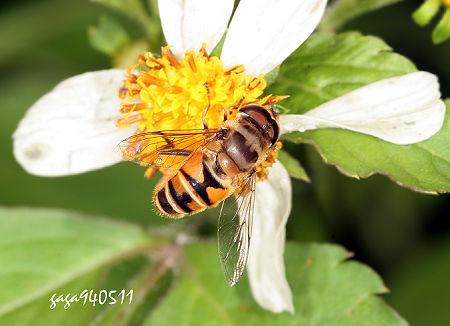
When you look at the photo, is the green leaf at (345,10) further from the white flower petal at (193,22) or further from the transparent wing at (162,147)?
the transparent wing at (162,147)

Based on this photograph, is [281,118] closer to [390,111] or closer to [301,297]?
[390,111]

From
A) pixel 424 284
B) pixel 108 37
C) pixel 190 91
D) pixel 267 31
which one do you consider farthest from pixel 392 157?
pixel 108 37

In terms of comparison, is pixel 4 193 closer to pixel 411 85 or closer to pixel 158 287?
pixel 158 287

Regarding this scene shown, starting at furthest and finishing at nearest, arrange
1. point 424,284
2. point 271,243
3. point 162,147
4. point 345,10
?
point 424,284 < point 345,10 < point 271,243 < point 162,147

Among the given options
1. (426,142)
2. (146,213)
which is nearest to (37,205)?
(146,213)

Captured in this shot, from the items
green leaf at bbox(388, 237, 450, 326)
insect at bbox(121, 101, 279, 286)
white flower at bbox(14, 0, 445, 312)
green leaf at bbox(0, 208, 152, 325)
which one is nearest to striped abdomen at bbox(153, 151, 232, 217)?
insect at bbox(121, 101, 279, 286)
